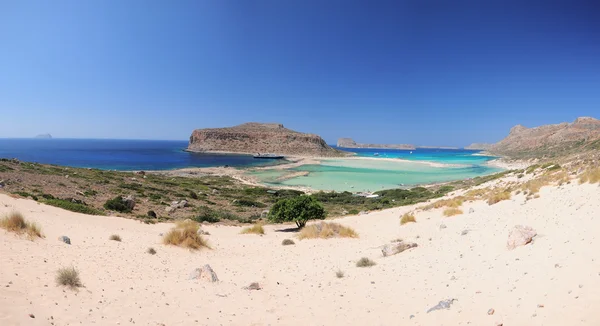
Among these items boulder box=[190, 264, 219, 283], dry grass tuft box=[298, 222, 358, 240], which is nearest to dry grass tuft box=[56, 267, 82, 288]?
boulder box=[190, 264, 219, 283]

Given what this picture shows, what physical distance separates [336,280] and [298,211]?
11282mm

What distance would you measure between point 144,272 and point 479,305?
8536 mm

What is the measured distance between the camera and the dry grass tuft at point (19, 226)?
32.1ft

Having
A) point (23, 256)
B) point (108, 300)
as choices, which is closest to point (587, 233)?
point (108, 300)

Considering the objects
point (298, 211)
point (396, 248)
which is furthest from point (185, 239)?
point (298, 211)

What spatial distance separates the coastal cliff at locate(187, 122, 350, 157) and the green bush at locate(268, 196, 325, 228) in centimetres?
12821

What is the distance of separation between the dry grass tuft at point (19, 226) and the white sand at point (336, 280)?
1.71 feet

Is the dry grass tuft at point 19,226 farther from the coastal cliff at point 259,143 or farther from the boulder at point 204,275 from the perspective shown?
the coastal cliff at point 259,143

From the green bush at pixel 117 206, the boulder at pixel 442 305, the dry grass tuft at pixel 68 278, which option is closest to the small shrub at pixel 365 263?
the boulder at pixel 442 305

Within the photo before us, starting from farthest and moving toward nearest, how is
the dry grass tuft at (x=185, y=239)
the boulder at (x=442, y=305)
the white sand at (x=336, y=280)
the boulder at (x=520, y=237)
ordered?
the dry grass tuft at (x=185, y=239)
the boulder at (x=520, y=237)
the boulder at (x=442, y=305)
the white sand at (x=336, y=280)

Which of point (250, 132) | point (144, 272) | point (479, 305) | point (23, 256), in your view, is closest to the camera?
point (479, 305)

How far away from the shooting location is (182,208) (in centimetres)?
2809

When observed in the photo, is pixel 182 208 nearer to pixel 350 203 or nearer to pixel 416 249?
pixel 350 203

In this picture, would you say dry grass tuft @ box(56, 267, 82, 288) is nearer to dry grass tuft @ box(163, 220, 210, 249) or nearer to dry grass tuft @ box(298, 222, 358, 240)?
dry grass tuft @ box(163, 220, 210, 249)
